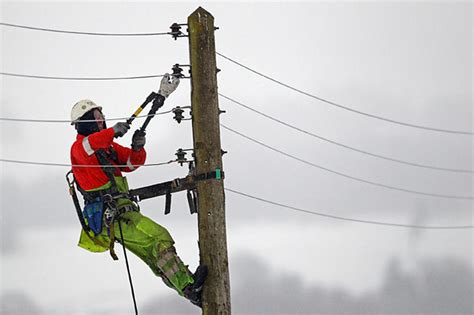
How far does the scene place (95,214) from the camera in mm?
10586

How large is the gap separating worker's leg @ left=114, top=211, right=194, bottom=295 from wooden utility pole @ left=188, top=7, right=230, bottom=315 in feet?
1.19

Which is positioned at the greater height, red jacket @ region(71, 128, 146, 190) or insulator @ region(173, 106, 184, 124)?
insulator @ region(173, 106, 184, 124)

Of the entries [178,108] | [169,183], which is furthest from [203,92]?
[169,183]

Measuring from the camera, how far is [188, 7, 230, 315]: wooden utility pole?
34.1 ft

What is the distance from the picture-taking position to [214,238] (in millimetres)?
10383

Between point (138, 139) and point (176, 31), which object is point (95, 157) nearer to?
point (138, 139)

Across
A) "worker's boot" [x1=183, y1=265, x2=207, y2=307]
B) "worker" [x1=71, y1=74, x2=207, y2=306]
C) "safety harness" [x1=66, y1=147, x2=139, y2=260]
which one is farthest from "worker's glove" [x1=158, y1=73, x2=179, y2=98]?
"worker's boot" [x1=183, y1=265, x2=207, y2=307]

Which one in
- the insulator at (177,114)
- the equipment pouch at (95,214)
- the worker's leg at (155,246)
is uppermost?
the insulator at (177,114)

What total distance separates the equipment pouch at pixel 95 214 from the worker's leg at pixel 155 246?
0.27 m

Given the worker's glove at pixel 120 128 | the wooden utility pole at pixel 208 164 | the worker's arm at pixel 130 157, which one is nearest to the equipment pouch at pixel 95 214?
the worker's arm at pixel 130 157

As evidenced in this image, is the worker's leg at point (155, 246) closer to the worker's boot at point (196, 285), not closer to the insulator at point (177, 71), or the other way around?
the worker's boot at point (196, 285)

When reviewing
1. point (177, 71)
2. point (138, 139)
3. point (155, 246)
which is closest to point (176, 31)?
point (177, 71)

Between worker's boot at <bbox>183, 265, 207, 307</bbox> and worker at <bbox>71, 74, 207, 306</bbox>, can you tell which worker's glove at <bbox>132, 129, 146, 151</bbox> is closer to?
worker at <bbox>71, 74, 207, 306</bbox>

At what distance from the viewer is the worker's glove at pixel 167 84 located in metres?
10.6
